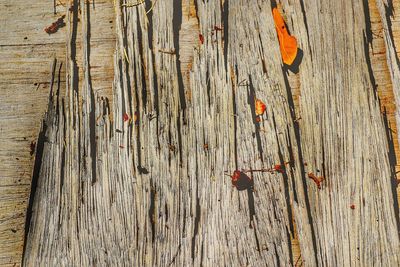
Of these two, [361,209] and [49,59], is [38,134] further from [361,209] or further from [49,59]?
[361,209]

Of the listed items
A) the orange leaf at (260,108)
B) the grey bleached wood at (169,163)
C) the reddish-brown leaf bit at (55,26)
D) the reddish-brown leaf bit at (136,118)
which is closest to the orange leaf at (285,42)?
the grey bleached wood at (169,163)

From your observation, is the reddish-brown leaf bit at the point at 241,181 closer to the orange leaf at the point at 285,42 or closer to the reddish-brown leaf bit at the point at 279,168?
the reddish-brown leaf bit at the point at 279,168

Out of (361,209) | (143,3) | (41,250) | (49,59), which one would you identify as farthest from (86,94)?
(361,209)

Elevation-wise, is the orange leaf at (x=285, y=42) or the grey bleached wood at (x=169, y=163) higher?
the orange leaf at (x=285, y=42)

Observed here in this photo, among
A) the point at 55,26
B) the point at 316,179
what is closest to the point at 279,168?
the point at 316,179

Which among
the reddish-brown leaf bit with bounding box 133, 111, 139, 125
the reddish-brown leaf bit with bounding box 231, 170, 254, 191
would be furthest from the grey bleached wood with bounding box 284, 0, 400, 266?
the reddish-brown leaf bit with bounding box 133, 111, 139, 125
